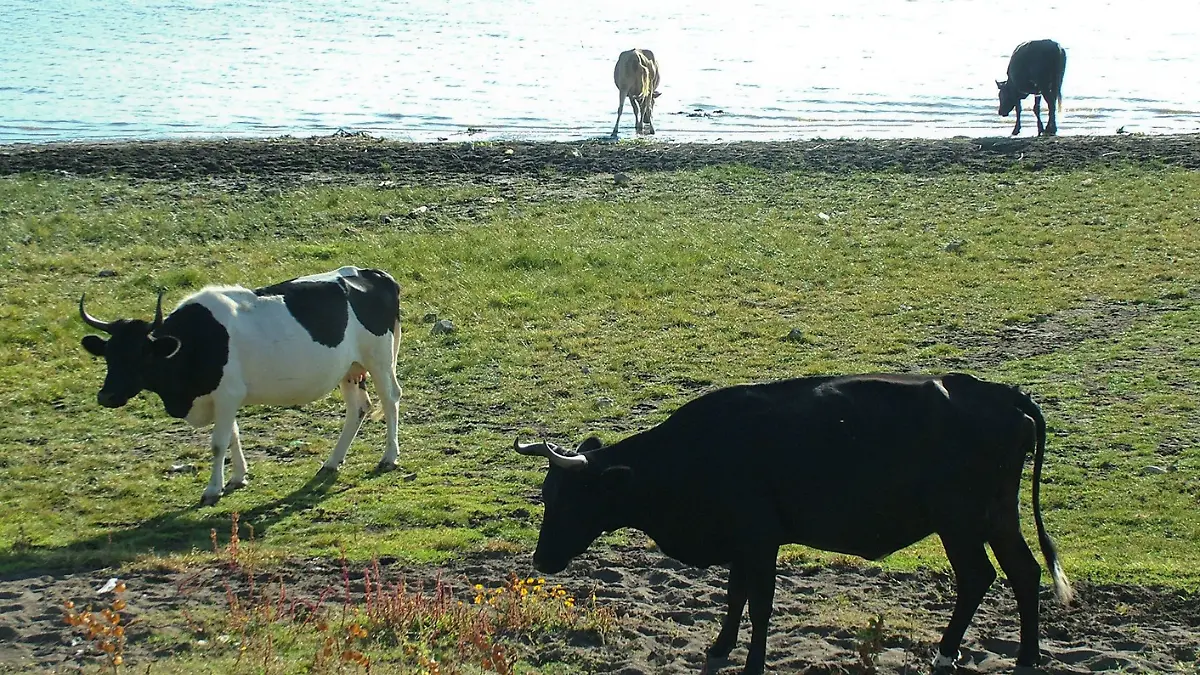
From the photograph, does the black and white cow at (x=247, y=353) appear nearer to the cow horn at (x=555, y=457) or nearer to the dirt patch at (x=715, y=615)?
the dirt patch at (x=715, y=615)

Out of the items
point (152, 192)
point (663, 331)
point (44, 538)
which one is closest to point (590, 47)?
point (152, 192)

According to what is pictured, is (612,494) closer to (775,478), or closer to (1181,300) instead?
(775,478)

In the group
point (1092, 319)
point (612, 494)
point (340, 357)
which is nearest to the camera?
point (612, 494)

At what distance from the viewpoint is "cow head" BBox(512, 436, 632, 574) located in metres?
8.38

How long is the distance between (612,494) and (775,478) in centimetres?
100

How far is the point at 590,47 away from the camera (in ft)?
204

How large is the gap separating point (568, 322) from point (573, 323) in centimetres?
9

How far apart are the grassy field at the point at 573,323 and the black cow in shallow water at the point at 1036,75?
8369mm

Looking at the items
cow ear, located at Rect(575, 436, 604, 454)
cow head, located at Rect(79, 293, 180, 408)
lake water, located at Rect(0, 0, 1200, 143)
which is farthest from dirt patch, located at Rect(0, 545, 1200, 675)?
lake water, located at Rect(0, 0, 1200, 143)

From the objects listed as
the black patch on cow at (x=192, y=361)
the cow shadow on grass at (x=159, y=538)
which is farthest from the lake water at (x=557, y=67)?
the cow shadow on grass at (x=159, y=538)

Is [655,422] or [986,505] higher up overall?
[986,505]

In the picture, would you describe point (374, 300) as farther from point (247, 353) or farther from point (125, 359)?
point (125, 359)

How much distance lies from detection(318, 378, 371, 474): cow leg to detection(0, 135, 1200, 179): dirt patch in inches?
466

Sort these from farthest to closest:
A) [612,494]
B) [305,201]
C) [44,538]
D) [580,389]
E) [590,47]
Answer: [590,47] < [305,201] < [580,389] < [44,538] < [612,494]
